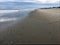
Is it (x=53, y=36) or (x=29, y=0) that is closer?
(x=53, y=36)

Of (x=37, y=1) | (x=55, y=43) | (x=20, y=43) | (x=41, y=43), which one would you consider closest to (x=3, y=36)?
(x=20, y=43)

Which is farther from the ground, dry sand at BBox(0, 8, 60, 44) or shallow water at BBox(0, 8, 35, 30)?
dry sand at BBox(0, 8, 60, 44)

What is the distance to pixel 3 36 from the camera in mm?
3447

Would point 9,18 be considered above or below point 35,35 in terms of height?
below

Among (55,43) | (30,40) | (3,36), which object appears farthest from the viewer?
(3,36)

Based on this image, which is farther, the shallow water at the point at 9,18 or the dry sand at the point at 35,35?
the shallow water at the point at 9,18

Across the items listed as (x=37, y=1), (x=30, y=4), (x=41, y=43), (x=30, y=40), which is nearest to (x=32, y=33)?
(x=30, y=40)

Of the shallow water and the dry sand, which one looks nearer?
the dry sand

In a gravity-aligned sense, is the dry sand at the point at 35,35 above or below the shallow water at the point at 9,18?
above

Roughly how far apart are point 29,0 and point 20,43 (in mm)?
6986

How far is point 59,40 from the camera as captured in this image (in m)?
2.99

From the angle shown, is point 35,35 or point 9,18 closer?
point 35,35

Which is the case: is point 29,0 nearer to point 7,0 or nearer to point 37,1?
point 37,1

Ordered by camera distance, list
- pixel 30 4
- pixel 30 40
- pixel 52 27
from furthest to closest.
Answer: pixel 30 4 → pixel 52 27 → pixel 30 40
